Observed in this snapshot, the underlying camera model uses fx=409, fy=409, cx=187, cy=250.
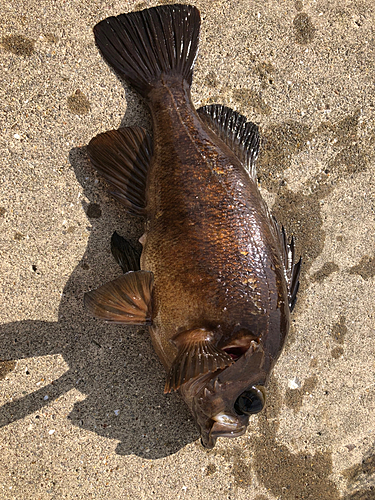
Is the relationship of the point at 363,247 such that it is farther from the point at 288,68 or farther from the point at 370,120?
the point at 288,68

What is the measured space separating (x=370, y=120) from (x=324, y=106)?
0.49 m

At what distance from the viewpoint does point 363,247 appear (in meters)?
3.81

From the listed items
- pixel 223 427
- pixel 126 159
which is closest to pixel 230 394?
pixel 223 427

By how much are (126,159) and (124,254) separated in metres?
0.70

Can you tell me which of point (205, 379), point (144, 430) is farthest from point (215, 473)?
point (205, 379)

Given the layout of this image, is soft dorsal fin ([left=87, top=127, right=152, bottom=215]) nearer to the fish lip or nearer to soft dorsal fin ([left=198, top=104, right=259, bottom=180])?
soft dorsal fin ([left=198, top=104, right=259, bottom=180])

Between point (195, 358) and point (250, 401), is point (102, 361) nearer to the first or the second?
point (195, 358)

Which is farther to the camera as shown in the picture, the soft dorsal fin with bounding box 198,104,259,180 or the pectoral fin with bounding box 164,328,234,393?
the soft dorsal fin with bounding box 198,104,259,180

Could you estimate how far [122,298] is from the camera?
2.71 m

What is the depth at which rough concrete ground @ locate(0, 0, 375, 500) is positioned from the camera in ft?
9.82

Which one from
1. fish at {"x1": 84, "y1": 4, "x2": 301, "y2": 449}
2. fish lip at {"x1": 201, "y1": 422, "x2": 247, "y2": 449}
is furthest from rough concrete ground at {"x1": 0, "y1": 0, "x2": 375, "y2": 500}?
fish lip at {"x1": 201, "y1": 422, "x2": 247, "y2": 449}

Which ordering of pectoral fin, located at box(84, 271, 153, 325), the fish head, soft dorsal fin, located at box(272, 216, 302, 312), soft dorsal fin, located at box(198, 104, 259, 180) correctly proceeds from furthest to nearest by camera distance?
soft dorsal fin, located at box(198, 104, 259, 180), soft dorsal fin, located at box(272, 216, 302, 312), pectoral fin, located at box(84, 271, 153, 325), the fish head

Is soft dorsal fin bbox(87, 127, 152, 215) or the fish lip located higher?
soft dorsal fin bbox(87, 127, 152, 215)

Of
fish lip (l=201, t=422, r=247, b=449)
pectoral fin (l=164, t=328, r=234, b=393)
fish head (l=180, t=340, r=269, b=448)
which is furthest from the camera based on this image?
fish lip (l=201, t=422, r=247, b=449)
